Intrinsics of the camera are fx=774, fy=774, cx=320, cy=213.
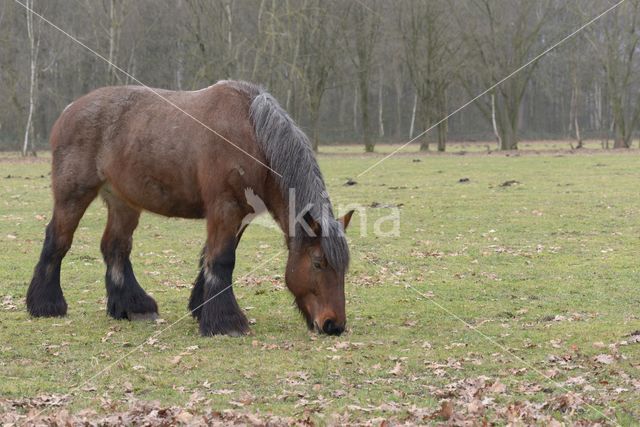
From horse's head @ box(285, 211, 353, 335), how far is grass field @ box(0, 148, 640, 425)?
24 centimetres

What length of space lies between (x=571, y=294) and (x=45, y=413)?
6.75 metres

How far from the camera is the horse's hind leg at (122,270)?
8805 millimetres

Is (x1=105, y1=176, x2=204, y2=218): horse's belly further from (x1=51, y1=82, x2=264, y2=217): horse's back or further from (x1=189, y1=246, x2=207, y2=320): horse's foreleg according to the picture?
(x1=189, y1=246, x2=207, y2=320): horse's foreleg

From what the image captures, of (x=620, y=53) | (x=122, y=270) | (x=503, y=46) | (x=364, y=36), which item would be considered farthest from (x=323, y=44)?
(x=122, y=270)

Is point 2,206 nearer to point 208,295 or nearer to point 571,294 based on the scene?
point 208,295

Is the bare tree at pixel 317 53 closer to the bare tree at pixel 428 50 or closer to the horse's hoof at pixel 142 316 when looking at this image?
the bare tree at pixel 428 50

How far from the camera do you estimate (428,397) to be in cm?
584

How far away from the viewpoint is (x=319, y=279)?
755 centimetres

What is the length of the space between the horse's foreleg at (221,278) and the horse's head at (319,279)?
2.11 ft

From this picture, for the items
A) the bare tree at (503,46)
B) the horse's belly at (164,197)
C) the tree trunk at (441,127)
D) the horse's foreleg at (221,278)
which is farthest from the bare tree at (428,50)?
the horse's foreleg at (221,278)

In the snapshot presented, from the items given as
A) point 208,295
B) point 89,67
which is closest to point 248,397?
point 208,295

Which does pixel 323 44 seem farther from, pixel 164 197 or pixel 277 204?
pixel 277 204

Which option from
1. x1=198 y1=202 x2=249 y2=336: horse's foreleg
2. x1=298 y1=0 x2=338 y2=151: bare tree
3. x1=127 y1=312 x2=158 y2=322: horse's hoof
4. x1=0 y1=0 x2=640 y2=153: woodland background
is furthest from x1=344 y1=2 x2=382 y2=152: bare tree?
x1=198 y1=202 x2=249 y2=336: horse's foreleg

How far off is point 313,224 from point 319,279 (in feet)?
1.78
